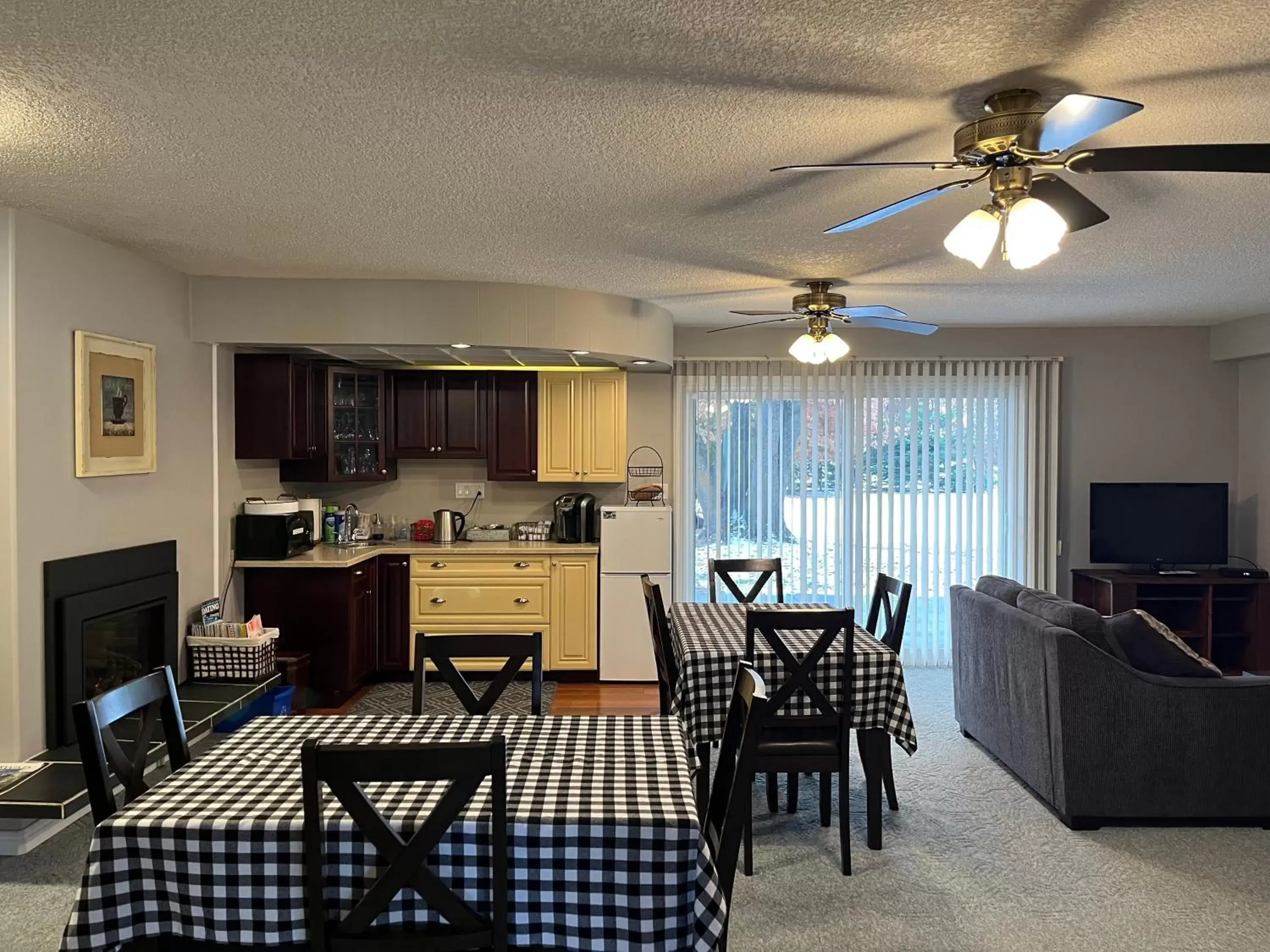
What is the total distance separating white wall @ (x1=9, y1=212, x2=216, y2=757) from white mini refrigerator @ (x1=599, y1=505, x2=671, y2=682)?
250 centimetres

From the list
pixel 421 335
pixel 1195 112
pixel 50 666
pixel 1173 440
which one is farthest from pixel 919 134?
pixel 1173 440

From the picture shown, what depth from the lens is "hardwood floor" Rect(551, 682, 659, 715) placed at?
557cm

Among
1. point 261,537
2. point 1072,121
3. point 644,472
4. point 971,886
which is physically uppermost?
point 1072,121

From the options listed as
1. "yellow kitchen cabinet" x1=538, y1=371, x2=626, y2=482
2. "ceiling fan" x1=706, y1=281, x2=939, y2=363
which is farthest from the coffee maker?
"ceiling fan" x1=706, y1=281, x2=939, y2=363

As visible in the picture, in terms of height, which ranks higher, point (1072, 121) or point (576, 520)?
point (1072, 121)

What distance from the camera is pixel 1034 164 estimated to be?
247 cm

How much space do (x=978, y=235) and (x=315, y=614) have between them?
14.8 ft

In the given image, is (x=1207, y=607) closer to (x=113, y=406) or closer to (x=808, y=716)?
(x=808, y=716)

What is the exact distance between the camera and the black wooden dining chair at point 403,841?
1.84 m

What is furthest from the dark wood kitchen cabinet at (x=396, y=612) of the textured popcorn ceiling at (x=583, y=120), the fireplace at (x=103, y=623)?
the textured popcorn ceiling at (x=583, y=120)

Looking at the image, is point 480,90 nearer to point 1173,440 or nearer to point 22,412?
point 22,412

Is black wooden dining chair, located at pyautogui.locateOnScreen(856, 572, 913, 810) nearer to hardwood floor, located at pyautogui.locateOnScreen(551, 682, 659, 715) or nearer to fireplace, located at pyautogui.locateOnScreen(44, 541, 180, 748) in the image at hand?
hardwood floor, located at pyautogui.locateOnScreen(551, 682, 659, 715)

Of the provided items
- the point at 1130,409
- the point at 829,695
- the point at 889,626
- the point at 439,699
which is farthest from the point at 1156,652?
the point at 439,699

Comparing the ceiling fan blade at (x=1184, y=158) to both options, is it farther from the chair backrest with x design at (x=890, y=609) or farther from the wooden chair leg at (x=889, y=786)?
the wooden chair leg at (x=889, y=786)
